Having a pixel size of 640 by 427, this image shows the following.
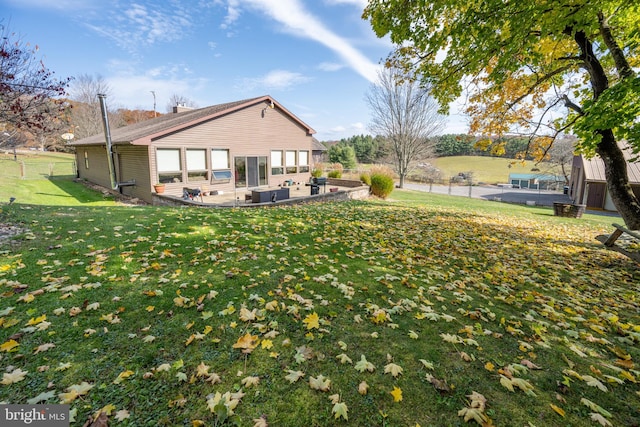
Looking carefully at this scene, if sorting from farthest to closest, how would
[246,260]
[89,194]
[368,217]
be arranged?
[89,194], [368,217], [246,260]

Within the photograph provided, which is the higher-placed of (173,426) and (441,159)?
(441,159)

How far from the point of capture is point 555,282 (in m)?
5.13

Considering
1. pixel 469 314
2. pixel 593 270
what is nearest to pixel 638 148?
pixel 593 270

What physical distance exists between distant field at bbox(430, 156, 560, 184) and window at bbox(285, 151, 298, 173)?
40958 mm

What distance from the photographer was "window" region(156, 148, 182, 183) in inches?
561

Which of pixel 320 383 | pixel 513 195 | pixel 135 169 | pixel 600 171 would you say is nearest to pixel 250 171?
pixel 135 169

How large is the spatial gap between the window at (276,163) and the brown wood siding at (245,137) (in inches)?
11.6

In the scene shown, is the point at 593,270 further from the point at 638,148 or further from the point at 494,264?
the point at 638,148

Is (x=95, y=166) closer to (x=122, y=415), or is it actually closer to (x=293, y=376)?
(x=122, y=415)

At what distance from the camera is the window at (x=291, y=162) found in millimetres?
20984

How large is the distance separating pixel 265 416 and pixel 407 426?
1057 mm

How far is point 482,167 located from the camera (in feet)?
214

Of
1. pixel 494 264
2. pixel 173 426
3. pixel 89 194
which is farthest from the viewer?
pixel 89 194

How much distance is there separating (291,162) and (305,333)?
62.2 ft
